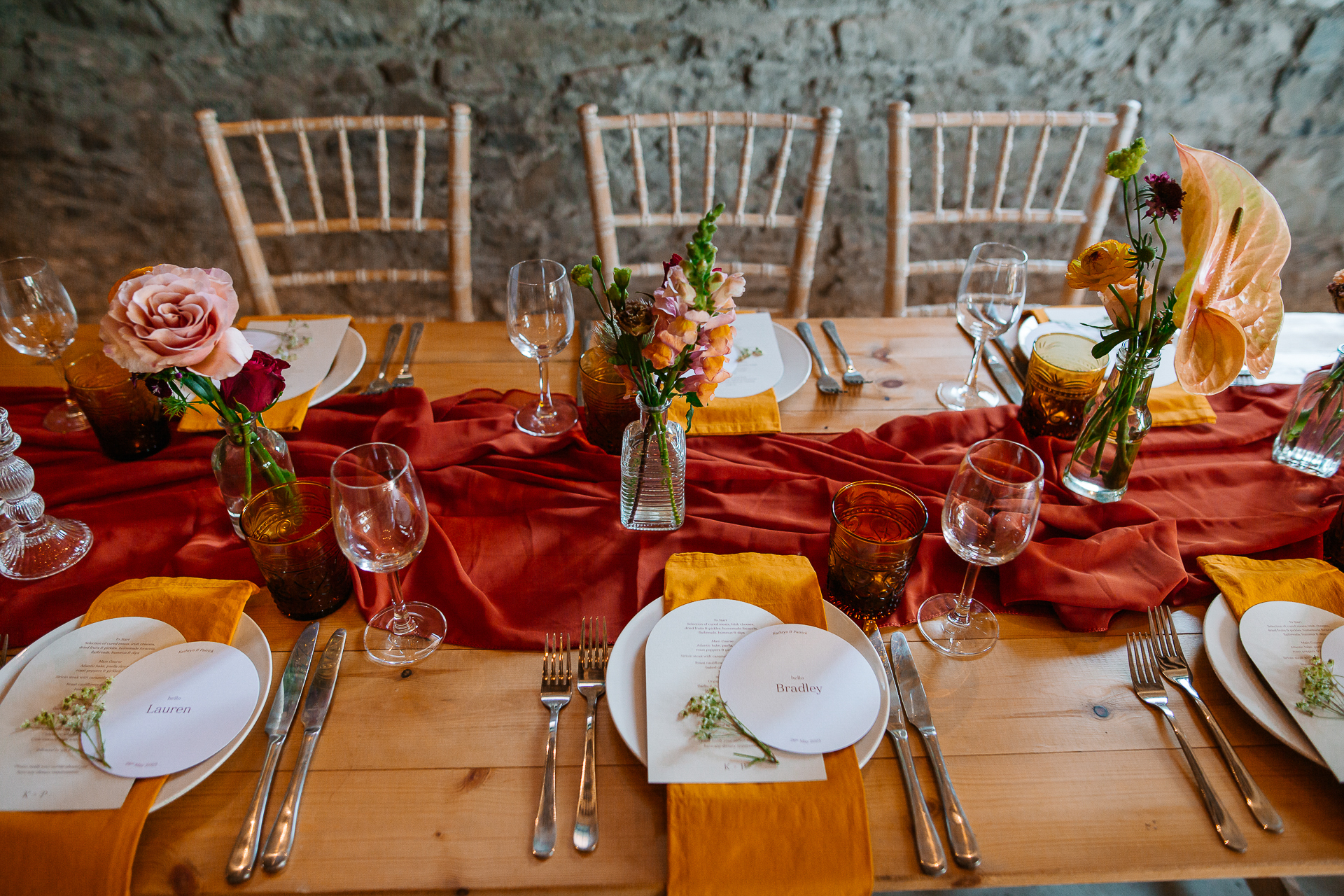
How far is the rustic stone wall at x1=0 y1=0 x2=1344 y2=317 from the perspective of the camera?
7.08 feet

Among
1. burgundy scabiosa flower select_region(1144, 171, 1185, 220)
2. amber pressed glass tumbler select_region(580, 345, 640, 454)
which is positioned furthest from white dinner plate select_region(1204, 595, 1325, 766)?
amber pressed glass tumbler select_region(580, 345, 640, 454)

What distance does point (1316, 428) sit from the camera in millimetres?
1140

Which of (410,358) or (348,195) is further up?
(348,195)

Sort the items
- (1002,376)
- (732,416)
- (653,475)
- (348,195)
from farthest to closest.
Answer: (348,195), (1002,376), (732,416), (653,475)

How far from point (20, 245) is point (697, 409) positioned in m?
2.37

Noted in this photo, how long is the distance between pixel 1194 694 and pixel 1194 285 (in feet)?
1.48

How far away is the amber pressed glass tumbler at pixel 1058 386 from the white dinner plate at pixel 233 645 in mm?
1081

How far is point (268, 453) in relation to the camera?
0.97 metres

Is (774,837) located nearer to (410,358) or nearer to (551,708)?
(551,708)

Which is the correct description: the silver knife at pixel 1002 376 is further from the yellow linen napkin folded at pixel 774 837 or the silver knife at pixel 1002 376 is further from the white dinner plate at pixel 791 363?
the yellow linen napkin folded at pixel 774 837

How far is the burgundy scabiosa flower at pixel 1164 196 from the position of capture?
860 mm

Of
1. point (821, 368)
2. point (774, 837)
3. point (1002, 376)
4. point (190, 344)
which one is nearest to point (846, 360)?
point (821, 368)

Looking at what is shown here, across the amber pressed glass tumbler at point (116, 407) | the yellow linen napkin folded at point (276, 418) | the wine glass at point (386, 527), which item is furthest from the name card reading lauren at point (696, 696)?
the amber pressed glass tumbler at point (116, 407)

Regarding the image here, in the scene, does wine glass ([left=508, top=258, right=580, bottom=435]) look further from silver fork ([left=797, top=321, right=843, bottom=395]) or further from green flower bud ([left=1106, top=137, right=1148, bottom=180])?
green flower bud ([left=1106, top=137, right=1148, bottom=180])
